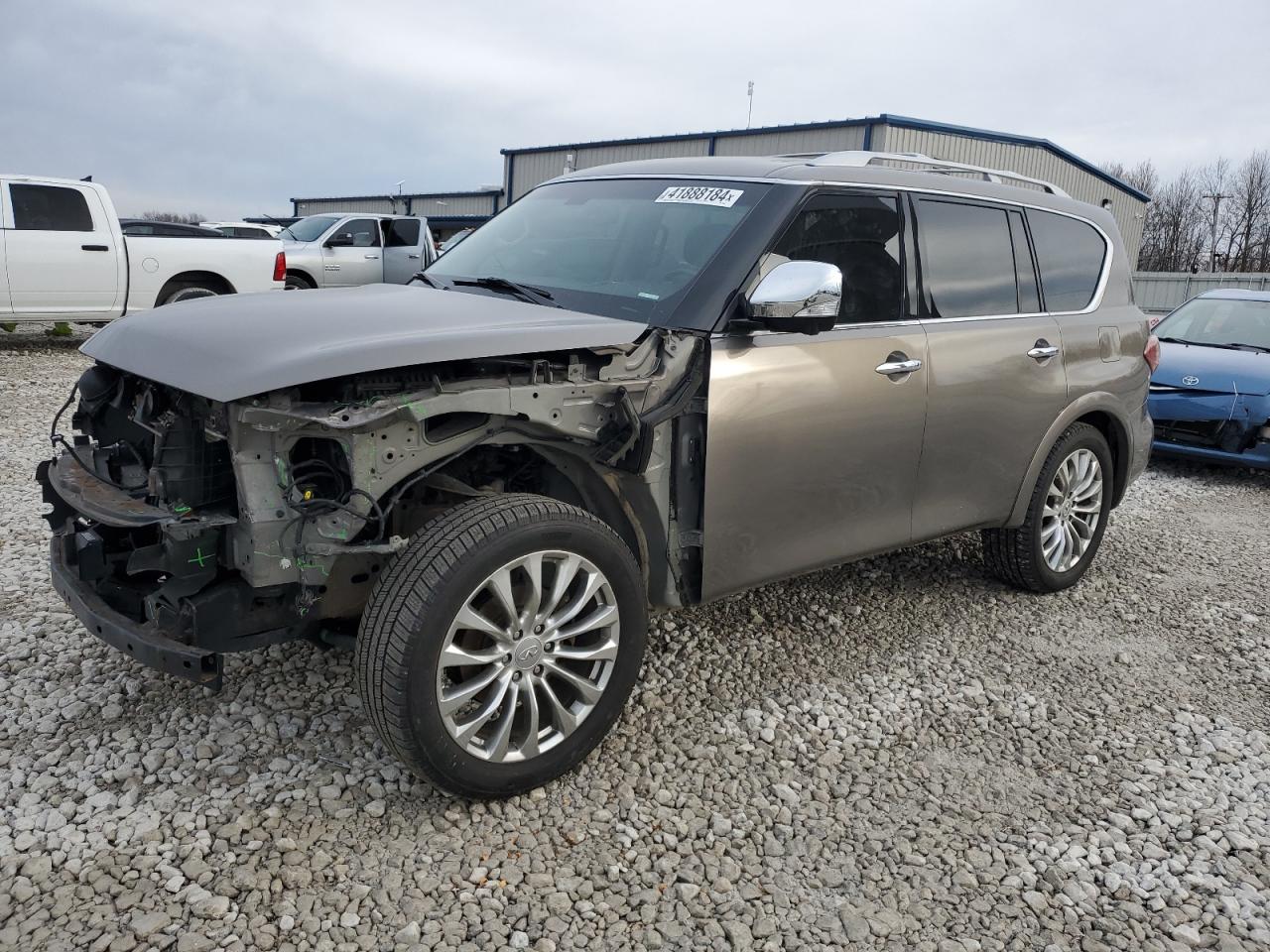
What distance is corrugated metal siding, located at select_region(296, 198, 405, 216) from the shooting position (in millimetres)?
43531

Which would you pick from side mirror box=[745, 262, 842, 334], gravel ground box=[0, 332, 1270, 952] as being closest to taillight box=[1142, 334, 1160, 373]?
gravel ground box=[0, 332, 1270, 952]

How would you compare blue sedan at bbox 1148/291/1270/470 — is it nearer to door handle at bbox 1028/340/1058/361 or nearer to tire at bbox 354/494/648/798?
door handle at bbox 1028/340/1058/361

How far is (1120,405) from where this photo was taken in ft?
16.2

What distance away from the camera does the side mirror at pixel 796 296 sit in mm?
3164

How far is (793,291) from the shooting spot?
3.17 metres

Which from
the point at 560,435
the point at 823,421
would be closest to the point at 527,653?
the point at 560,435

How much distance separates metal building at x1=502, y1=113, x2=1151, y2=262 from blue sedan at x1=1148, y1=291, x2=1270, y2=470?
13.0 metres

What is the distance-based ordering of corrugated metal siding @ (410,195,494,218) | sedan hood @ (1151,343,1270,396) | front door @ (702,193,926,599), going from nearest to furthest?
1. front door @ (702,193,926,599)
2. sedan hood @ (1151,343,1270,396)
3. corrugated metal siding @ (410,195,494,218)

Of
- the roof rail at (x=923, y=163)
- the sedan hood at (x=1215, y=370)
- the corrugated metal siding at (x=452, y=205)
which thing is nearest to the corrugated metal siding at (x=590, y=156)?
the corrugated metal siding at (x=452, y=205)

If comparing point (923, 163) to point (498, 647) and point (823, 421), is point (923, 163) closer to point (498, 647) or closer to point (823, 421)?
point (823, 421)

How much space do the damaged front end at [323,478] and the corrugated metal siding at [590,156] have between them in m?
23.0

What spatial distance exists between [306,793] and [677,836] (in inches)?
43.9

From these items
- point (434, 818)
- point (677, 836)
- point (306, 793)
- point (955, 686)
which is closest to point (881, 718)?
point (955, 686)

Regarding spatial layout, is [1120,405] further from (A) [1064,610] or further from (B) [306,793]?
(B) [306,793]
